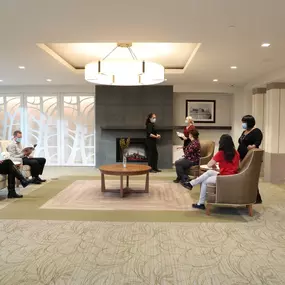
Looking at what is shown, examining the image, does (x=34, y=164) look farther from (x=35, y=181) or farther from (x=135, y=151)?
(x=135, y=151)

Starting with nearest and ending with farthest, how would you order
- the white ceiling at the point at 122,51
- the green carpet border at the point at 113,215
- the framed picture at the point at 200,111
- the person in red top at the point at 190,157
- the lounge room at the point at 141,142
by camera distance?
the lounge room at the point at 141,142, the green carpet border at the point at 113,215, the white ceiling at the point at 122,51, the person in red top at the point at 190,157, the framed picture at the point at 200,111

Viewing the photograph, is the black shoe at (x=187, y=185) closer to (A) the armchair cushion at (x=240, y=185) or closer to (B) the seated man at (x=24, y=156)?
(A) the armchair cushion at (x=240, y=185)

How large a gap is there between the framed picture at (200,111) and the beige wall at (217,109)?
3.9 inches

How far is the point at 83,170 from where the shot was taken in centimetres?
869

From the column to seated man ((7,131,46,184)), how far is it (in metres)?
5.01

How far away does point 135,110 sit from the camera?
9.02 meters

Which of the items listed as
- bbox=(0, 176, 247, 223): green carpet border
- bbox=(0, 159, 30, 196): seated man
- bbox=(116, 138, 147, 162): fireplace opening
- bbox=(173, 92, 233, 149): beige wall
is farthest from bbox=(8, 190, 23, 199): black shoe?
bbox=(173, 92, 233, 149): beige wall

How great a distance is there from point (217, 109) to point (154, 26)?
610 cm

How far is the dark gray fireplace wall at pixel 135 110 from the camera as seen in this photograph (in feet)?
29.4

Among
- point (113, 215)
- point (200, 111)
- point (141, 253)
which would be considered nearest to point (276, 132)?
point (200, 111)

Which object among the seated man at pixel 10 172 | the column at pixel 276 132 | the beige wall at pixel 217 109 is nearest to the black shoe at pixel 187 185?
the column at pixel 276 132

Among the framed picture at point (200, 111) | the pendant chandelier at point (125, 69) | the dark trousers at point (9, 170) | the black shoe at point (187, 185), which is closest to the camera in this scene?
the black shoe at point (187, 185)

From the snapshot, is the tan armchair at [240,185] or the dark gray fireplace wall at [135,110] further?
the dark gray fireplace wall at [135,110]

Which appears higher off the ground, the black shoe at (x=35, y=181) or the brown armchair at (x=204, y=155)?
the brown armchair at (x=204, y=155)
